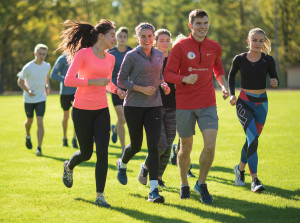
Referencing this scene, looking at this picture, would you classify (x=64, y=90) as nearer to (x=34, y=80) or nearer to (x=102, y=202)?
(x=34, y=80)

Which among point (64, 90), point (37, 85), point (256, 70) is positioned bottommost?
point (64, 90)

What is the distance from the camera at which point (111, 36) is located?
6.23 m

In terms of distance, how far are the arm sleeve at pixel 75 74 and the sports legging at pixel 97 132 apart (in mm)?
425

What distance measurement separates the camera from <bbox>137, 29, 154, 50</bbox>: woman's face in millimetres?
6366

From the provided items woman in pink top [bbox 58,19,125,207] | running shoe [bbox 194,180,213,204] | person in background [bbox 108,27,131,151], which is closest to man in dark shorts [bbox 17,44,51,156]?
person in background [bbox 108,27,131,151]

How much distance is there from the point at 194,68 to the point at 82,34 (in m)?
1.60

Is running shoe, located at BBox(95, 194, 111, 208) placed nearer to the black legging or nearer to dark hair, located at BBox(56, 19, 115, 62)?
the black legging

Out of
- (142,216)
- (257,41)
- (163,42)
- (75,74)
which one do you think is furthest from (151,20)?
(142,216)

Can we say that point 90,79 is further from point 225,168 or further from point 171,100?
point 225,168

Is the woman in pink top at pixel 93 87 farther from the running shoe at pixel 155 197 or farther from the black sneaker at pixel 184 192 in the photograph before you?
the black sneaker at pixel 184 192

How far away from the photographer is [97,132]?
614 cm

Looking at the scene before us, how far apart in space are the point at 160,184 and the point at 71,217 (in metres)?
2.08

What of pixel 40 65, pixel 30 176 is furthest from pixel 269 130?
pixel 30 176

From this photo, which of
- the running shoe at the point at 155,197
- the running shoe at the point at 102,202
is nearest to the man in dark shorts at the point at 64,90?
the running shoe at the point at 102,202
